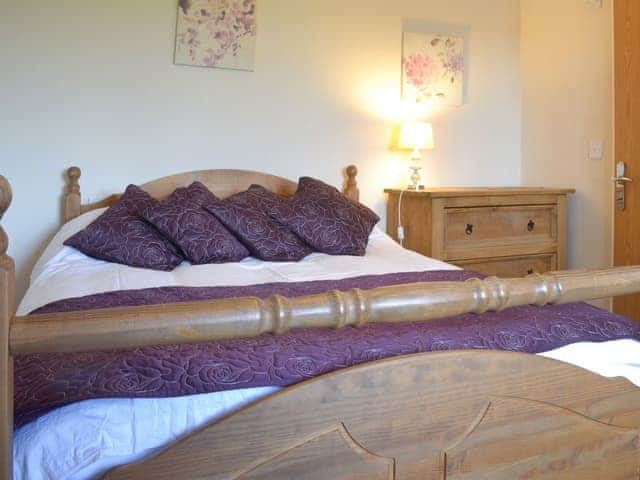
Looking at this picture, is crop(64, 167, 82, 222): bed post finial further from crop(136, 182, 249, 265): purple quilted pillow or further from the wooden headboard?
crop(136, 182, 249, 265): purple quilted pillow

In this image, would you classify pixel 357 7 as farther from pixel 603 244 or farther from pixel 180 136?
pixel 603 244

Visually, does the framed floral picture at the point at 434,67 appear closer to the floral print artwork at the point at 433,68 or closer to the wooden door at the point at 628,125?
the floral print artwork at the point at 433,68

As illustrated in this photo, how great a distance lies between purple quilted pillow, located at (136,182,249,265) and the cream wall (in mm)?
1914

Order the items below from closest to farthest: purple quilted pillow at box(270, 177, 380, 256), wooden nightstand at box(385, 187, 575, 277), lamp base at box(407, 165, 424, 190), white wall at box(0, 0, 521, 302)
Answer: purple quilted pillow at box(270, 177, 380, 256), white wall at box(0, 0, 521, 302), wooden nightstand at box(385, 187, 575, 277), lamp base at box(407, 165, 424, 190)

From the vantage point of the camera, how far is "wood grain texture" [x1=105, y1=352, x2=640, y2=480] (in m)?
0.96

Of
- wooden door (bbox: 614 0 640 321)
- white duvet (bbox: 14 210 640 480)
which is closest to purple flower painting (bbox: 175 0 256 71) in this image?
white duvet (bbox: 14 210 640 480)

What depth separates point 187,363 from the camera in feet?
3.44

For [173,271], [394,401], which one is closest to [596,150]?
[173,271]

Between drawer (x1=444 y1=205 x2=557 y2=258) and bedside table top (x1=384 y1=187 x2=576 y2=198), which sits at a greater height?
bedside table top (x1=384 y1=187 x2=576 y2=198)

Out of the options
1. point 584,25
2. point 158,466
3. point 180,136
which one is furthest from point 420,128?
point 158,466

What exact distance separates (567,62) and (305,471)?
9.73 ft

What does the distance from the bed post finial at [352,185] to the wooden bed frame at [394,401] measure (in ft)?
6.71

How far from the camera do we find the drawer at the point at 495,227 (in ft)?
9.71

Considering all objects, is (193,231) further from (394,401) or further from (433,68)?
(433,68)
